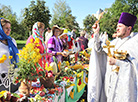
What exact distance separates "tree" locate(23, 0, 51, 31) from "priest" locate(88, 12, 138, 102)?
25.0m

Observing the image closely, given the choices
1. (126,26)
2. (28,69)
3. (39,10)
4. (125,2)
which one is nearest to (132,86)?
(126,26)

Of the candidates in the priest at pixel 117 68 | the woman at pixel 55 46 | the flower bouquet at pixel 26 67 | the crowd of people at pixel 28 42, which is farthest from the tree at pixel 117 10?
the flower bouquet at pixel 26 67

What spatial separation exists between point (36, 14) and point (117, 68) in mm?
26128

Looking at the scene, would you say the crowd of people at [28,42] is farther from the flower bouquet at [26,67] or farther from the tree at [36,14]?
the tree at [36,14]

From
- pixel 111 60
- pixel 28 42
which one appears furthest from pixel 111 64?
pixel 28 42

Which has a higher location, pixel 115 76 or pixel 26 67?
pixel 26 67

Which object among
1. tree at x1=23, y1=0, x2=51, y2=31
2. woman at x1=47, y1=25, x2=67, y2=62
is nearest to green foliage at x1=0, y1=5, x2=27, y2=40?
tree at x1=23, y1=0, x2=51, y2=31

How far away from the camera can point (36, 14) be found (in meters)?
26.8

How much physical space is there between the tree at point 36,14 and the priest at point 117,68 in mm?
24971

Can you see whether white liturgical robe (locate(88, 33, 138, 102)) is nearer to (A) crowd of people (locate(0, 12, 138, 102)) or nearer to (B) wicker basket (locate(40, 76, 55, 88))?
(A) crowd of people (locate(0, 12, 138, 102))

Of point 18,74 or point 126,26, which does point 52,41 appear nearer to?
point 126,26

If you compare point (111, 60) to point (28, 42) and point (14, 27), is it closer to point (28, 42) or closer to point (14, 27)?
point (28, 42)

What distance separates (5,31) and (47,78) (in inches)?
39.0

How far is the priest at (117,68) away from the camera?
2.03 metres
